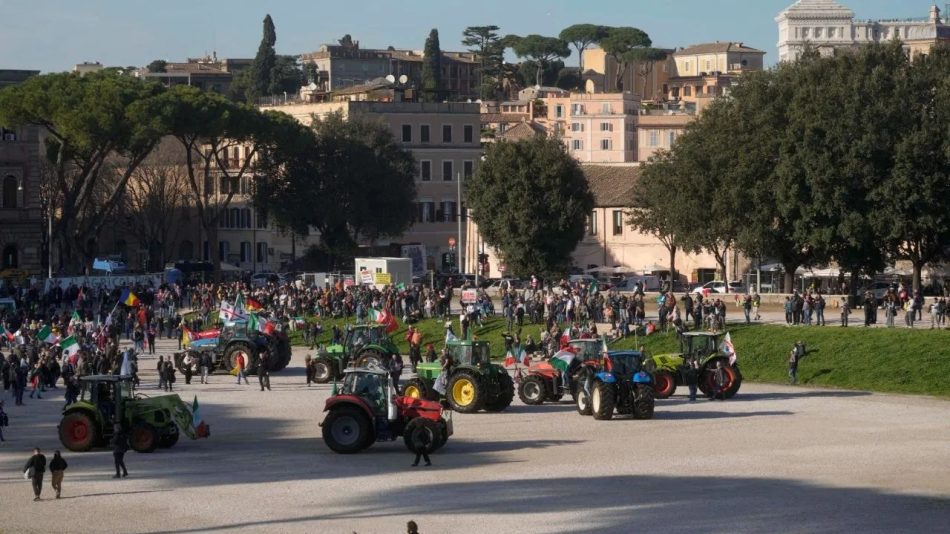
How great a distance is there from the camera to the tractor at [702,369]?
42875 mm

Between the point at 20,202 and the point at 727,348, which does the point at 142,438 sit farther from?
the point at 20,202

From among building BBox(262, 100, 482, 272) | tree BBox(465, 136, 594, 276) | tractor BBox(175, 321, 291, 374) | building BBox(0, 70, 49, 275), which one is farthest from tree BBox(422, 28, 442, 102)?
tractor BBox(175, 321, 291, 374)

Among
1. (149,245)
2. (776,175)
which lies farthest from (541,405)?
(149,245)

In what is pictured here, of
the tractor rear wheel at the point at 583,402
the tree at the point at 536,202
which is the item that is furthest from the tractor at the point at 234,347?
the tree at the point at 536,202

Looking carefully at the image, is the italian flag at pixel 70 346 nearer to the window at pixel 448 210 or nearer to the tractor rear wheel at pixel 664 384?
the tractor rear wheel at pixel 664 384

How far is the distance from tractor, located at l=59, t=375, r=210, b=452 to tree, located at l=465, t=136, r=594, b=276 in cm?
4115

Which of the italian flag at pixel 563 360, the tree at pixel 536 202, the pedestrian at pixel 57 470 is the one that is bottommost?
the pedestrian at pixel 57 470

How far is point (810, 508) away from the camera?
91.2 ft

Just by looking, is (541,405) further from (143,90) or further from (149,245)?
(149,245)

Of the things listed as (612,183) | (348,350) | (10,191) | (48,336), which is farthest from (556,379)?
(10,191)

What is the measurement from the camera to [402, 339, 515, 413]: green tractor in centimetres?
3972

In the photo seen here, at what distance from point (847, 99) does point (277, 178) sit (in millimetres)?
39964

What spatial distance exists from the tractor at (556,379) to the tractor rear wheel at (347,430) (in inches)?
349

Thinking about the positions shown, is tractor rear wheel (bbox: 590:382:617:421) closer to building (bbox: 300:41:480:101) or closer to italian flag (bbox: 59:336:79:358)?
italian flag (bbox: 59:336:79:358)
